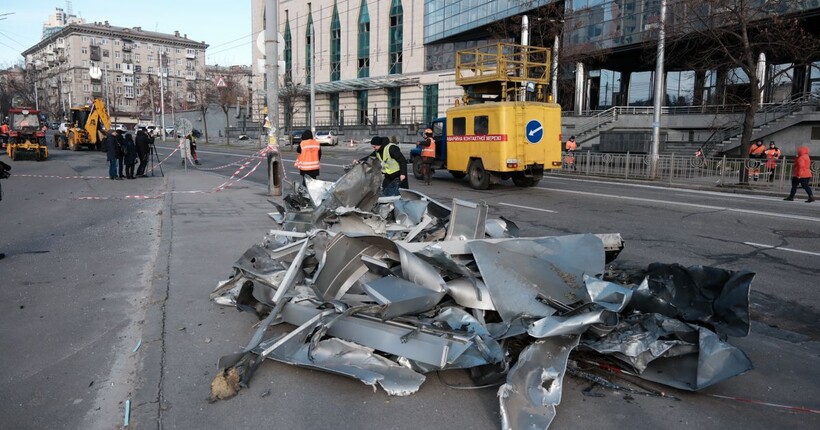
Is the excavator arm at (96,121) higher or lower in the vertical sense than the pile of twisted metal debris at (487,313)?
higher

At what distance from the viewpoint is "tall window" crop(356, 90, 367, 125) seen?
190 ft

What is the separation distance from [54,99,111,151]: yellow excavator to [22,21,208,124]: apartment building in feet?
216

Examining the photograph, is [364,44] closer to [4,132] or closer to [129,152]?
[4,132]

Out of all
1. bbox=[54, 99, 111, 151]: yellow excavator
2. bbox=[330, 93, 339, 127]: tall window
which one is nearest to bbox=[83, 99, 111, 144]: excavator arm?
bbox=[54, 99, 111, 151]: yellow excavator

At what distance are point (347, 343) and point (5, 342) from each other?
3.08 m

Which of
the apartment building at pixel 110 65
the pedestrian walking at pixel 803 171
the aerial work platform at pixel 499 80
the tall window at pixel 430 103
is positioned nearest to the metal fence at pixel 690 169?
the pedestrian walking at pixel 803 171

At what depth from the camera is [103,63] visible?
109m

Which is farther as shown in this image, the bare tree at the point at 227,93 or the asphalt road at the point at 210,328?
the bare tree at the point at 227,93

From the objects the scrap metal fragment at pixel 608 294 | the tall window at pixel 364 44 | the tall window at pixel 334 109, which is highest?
the tall window at pixel 364 44

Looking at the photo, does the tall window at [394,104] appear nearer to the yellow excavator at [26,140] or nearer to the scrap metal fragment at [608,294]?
the yellow excavator at [26,140]

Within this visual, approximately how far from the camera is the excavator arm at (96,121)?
35031 millimetres

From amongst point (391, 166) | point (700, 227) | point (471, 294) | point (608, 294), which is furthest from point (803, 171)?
point (471, 294)

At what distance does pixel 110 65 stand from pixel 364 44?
75354mm

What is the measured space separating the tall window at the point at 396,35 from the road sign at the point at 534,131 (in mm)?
38538
